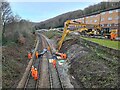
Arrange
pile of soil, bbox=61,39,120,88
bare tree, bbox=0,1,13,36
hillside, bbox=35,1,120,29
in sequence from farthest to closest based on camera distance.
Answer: hillside, bbox=35,1,120,29 → bare tree, bbox=0,1,13,36 → pile of soil, bbox=61,39,120,88

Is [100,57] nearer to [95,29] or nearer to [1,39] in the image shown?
[1,39]

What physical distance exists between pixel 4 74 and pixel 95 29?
87.6 feet

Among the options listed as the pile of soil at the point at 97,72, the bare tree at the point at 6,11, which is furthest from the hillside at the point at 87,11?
the pile of soil at the point at 97,72

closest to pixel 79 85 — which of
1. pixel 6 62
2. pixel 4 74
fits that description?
pixel 4 74

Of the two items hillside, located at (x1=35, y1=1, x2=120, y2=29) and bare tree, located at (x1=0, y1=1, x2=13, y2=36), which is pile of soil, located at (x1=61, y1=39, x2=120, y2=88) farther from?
hillside, located at (x1=35, y1=1, x2=120, y2=29)

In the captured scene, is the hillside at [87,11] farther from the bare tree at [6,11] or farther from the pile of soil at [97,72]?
the pile of soil at [97,72]

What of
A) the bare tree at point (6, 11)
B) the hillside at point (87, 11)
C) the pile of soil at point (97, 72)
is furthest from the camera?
the hillside at point (87, 11)

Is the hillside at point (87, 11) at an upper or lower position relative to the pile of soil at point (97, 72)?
upper

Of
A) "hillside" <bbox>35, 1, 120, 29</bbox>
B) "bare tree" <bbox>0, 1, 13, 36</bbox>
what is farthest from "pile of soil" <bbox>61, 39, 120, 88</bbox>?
"hillside" <bbox>35, 1, 120, 29</bbox>

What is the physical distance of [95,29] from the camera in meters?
40.8

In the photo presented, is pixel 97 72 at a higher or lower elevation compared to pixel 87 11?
lower

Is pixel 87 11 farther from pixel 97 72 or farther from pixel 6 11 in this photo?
pixel 97 72

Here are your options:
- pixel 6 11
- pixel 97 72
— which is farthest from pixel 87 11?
pixel 97 72

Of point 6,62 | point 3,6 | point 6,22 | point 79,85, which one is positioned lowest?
point 79,85
